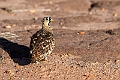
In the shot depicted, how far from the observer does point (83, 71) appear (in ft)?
29.0

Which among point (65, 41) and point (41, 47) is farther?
point (65, 41)

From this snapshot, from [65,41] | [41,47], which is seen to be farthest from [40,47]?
[65,41]

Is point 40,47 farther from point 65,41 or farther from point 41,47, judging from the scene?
point 65,41

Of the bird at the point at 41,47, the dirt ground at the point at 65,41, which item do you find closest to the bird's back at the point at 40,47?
the bird at the point at 41,47

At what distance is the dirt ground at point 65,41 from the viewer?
8.76 metres

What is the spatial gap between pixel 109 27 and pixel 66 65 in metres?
6.12

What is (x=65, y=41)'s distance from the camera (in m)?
11.5

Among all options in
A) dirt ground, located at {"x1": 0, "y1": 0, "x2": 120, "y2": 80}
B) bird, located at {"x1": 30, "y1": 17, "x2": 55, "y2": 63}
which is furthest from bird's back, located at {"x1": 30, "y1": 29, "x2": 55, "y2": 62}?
dirt ground, located at {"x1": 0, "y1": 0, "x2": 120, "y2": 80}

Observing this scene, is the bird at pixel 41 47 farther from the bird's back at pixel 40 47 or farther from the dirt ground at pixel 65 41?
the dirt ground at pixel 65 41

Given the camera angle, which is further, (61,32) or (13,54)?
(61,32)

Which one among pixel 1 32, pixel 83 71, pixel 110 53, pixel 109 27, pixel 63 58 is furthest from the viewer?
pixel 109 27

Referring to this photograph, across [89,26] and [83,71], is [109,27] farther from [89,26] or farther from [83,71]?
[83,71]

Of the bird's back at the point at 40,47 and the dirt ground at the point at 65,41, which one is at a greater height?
the bird's back at the point at 40,47

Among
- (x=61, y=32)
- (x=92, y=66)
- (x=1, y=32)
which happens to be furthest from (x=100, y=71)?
(x=1, y=32)
